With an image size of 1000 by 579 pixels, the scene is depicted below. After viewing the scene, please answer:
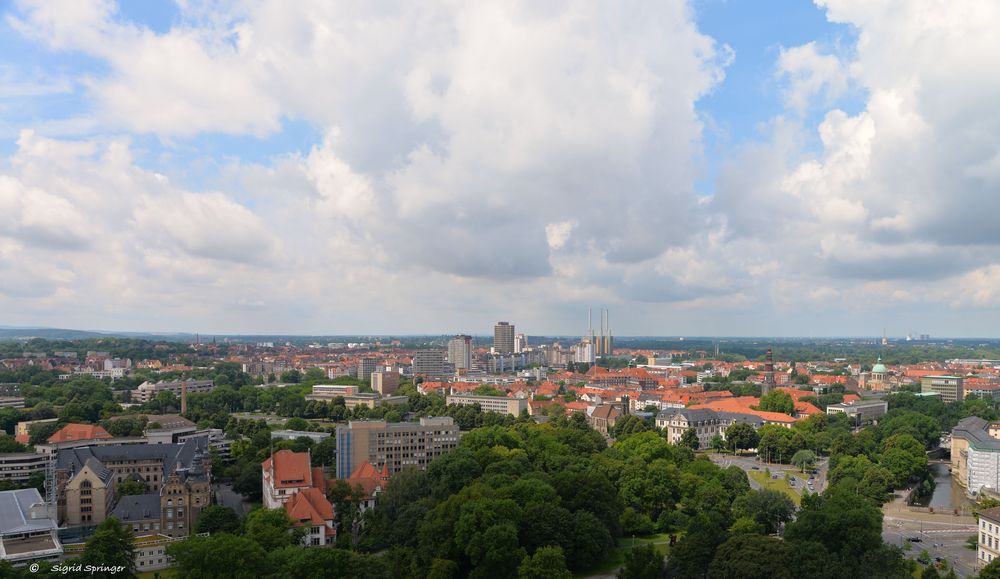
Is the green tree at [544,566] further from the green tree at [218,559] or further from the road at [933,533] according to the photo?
the road at [933,533]

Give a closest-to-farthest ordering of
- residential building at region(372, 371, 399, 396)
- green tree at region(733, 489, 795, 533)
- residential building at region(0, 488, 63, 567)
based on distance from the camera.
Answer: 1. residential building at region(0, 488, 63, 567)
2. green tree at region(733, 489, 795, 533)
3. residential building at region(372, 371, 399, 396)

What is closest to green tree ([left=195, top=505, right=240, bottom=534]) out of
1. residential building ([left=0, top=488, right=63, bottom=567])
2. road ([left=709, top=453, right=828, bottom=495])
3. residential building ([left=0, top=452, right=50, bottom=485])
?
residential building ([left=0, top=488, right=63, bottom=567])

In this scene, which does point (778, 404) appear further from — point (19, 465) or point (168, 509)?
point (19, 465)

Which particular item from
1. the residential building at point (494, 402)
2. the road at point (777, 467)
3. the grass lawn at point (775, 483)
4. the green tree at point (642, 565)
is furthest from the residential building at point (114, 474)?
the residential building at point (494, 402)

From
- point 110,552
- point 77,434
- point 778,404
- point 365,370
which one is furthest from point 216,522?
point 365,370

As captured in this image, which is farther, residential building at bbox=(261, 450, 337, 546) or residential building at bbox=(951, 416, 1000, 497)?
residential building at bbox=(951, 416, 1000, 497)

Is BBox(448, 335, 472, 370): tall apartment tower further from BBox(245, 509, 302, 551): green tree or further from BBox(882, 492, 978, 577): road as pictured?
BBox(245, 509, 302, 551): green tree
